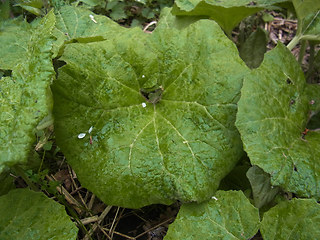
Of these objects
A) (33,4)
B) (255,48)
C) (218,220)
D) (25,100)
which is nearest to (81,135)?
(25,100)

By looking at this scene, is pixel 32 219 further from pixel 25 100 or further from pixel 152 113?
pixel 152 113

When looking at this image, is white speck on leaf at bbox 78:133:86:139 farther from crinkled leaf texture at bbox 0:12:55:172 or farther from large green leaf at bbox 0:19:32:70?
large green leaf at bbox 0:19:32:70

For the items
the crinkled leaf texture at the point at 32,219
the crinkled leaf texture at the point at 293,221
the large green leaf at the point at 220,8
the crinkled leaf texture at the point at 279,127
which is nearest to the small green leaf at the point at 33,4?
the large green leaf at the point at 220,8

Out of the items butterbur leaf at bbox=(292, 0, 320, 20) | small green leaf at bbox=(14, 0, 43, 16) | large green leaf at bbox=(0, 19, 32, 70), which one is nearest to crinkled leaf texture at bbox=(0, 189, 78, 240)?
large green leaf at bbox=(0, 19, 32, 70)

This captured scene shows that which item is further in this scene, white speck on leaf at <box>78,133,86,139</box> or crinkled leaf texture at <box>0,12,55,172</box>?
white speck on leaf at <box>78,133,86,139</box>

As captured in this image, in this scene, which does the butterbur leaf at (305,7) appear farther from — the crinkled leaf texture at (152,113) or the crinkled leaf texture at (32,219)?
the crinkled leaf texture at (32,219)

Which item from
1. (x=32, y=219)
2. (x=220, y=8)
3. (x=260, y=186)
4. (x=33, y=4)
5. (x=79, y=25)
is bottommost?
(x=32, y=219)
